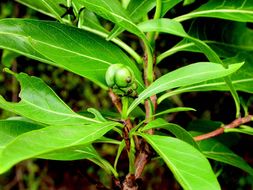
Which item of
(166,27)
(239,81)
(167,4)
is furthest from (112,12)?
(239,81)

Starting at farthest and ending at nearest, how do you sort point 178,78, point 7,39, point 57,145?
point 7,39 → point 178,78 → point 57,145

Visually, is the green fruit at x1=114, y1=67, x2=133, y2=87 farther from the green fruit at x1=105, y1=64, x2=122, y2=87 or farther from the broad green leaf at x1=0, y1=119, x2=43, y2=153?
the broad green leaf at x1=0, y1=119, x2=43, y2=153

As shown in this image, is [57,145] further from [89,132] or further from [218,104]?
[218,104]

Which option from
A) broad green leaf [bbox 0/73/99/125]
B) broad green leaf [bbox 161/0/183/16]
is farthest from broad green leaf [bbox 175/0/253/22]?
broad green leaf [bbox 0/73/99/125]

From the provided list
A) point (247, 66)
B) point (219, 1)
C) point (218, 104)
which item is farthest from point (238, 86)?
point (218, 104)

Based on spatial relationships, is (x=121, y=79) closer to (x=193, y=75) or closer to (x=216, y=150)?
(x=193, y=75)

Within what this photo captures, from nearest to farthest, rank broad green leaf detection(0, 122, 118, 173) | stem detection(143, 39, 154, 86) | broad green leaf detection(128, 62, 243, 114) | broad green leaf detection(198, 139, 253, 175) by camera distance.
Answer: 1. broad green leaf detection(0, 122, 118, 173)
2. broad green leaf detection(128, 62, 243, 114)
3. stem detection(143, 39, 154, 86)
4. broad green leaf detection(198, 139, 253, 175)

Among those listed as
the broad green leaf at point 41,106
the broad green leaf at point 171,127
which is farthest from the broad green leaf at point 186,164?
the broad green leaf at point 41,106
